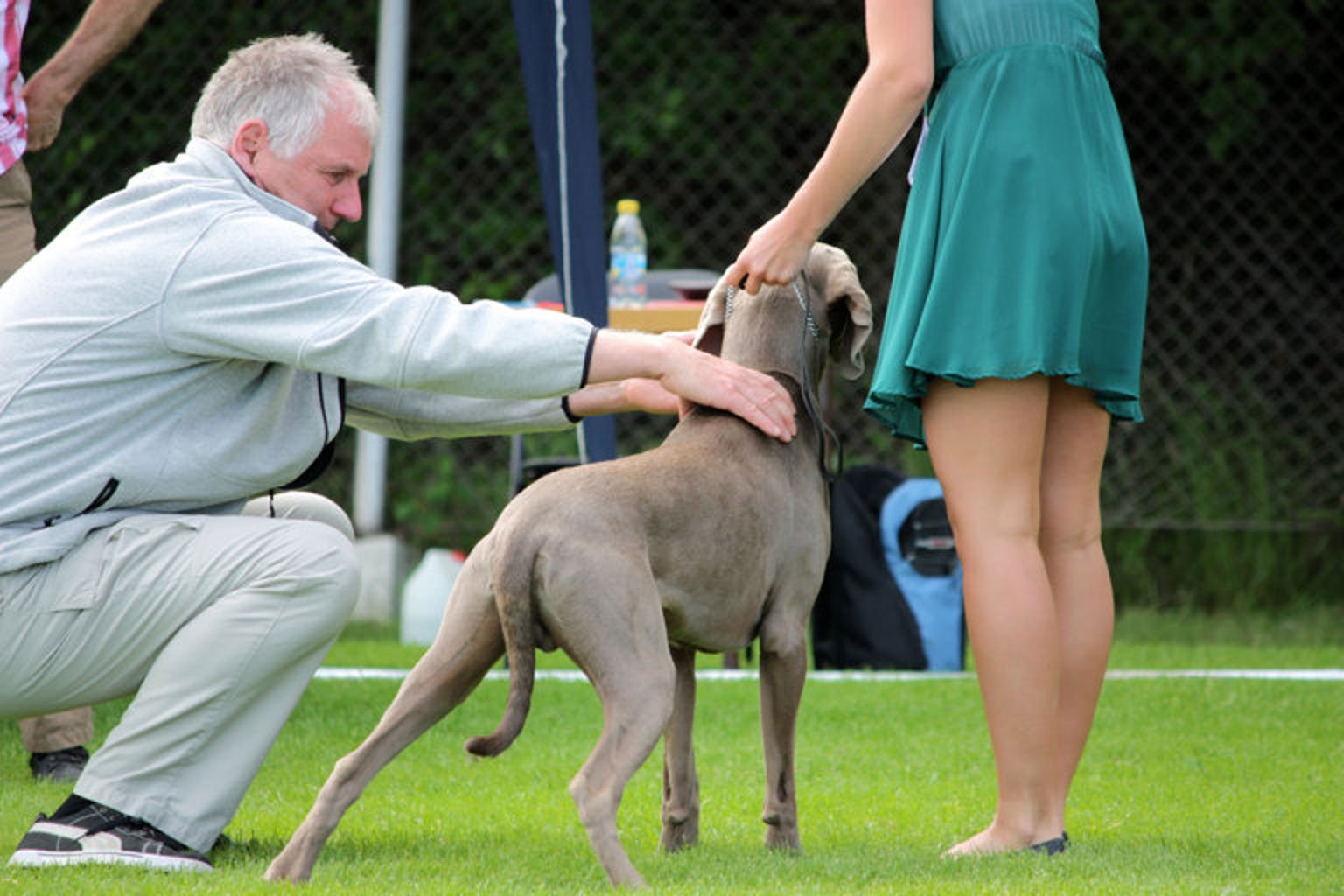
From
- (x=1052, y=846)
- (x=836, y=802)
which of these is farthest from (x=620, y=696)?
(x=836, y=802)

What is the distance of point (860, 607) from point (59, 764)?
260 centimetres

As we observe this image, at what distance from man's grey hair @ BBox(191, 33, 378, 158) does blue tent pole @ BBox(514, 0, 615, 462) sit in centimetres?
138

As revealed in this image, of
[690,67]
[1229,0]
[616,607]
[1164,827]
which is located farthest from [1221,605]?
[616,607]

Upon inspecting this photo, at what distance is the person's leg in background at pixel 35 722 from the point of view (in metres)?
3.55

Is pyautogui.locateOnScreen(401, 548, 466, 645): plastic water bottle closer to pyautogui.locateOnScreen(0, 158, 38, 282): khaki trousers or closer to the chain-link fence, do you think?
the chain-link fence

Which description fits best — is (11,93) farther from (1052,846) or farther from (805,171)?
(805,171)

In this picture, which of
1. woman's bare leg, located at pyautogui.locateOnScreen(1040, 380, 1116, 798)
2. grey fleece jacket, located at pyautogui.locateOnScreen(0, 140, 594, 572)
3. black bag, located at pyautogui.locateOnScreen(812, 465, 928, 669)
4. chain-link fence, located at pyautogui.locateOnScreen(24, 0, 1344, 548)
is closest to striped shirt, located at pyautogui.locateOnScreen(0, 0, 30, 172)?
grey fleece jacket, located at pyautogui.locateOnScreen(0, 140, 594, 572)

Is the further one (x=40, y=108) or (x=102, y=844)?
(x=40, y=108)

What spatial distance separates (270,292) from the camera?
2629 millimetres

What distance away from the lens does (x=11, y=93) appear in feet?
12.3

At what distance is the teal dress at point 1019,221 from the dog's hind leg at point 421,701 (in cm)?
76

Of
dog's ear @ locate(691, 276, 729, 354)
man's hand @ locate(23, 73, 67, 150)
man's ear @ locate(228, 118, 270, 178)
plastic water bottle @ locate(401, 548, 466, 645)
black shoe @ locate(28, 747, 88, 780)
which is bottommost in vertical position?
plastic water bottle @ locate(401, 548, 466, 645)

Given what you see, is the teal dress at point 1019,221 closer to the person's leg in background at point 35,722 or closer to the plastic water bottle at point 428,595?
the person's leg in background at point 35,722

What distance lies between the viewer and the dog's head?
3049mm
